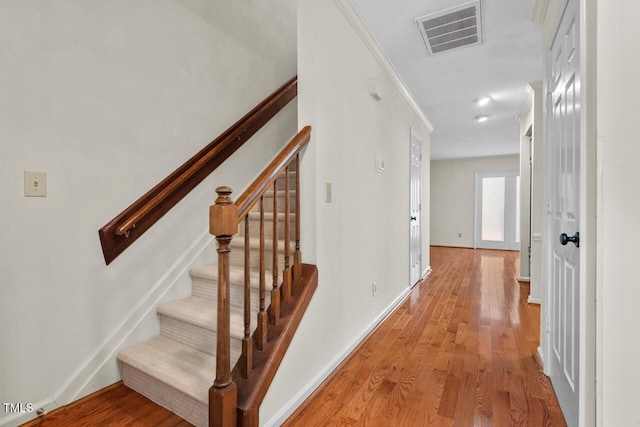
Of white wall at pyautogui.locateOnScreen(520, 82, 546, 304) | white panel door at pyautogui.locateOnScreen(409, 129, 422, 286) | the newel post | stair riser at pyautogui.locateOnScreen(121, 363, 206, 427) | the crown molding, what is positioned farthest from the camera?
white panel door at pyautogui.locateOnScreen(409, 129, 422, 286)

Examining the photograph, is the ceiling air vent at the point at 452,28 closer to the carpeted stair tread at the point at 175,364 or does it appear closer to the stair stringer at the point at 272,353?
the stair stringer at the point at 272,353

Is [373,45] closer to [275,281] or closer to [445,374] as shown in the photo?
[275,281]

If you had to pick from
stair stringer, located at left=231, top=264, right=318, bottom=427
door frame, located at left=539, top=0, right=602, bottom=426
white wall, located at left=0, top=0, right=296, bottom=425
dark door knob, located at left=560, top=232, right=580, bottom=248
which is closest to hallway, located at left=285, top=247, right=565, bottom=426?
stair stringer, located at left=231, top=264, right=318, bottom=427

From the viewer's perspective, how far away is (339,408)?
1.55 meters

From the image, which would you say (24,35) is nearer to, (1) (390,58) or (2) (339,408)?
(2) (339,408)

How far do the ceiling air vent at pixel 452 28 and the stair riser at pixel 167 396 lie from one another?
2.78 metres

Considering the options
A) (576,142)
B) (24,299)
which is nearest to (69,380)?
(24,299)

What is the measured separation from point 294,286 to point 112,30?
173 cm

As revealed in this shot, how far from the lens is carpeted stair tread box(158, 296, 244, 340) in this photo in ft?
5.06

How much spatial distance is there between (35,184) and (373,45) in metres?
2.43

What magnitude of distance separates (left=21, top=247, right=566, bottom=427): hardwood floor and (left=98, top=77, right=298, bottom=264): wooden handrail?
778 millimetres

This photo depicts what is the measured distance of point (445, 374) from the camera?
1883mm

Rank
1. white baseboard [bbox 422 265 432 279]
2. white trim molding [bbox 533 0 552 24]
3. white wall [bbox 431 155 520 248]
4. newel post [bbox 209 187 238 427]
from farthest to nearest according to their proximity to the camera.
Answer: white wall [bbox 431 155 520 248]
white baseboard [bbox 422 265 432 279]
white trim molding [bbox 533 0 552 24]
newel post [bbox 209 187 238 427]

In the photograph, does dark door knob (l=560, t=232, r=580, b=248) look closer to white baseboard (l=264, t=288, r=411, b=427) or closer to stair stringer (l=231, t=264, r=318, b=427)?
stair stringer (l=231, t=264, r=318, b=427)
